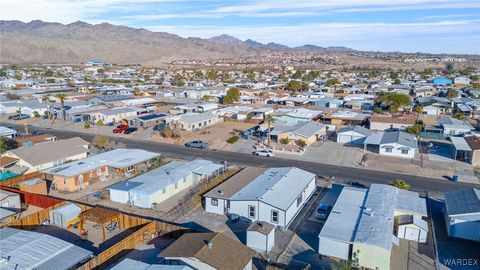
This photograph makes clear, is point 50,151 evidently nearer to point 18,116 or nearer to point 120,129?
point 120,129

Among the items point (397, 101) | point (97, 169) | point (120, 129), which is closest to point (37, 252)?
point (97, 169)

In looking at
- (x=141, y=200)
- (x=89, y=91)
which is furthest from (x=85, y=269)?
(x=89, y=91)

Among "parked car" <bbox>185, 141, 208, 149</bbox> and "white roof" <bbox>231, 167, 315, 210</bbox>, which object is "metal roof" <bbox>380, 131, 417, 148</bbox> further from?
"parked car" <bbox>185, 141, 208, 149</bbox>

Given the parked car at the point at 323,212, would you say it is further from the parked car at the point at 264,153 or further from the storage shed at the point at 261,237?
the parked car at the point at 264,153

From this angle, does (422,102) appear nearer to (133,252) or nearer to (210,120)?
(210,120)

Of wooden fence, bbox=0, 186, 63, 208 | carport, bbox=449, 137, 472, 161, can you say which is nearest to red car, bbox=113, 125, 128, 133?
wooden fence, bbox=0, 186, 63, 208
